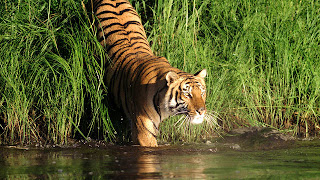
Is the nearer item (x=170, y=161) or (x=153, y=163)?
(x=153, y=163)

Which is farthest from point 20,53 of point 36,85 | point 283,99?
Answer: point 283,99

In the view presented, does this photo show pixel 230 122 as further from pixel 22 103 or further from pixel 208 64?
pixel 22 103

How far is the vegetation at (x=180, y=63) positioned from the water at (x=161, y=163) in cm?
50

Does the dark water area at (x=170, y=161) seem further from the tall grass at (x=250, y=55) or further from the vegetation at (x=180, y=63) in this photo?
the tall grass at (x=250, y=55)

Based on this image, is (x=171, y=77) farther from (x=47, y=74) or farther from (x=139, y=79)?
(x=47, y=74)

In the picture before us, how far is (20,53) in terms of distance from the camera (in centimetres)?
630

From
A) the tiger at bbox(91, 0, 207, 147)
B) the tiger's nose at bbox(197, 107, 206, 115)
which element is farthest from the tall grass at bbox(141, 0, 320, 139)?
the tiger's nose at bbox(197, 107, 206, 115)

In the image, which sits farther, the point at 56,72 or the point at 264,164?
the point at 56,72

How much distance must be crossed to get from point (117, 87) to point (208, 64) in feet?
3.63

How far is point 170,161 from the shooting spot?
16.7ft

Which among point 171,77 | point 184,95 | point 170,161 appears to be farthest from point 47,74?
point 170,161

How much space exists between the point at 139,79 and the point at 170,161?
4.32 feet

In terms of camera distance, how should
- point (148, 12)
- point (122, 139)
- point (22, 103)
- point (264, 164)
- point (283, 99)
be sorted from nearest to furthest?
1. point (264, 164)
2. point (22, 103)
3. point (122, 139)
4. point (283, 99)
5. point (148, 12)

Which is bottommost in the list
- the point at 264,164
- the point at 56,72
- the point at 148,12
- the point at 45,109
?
the point at 264,164
